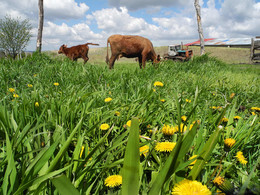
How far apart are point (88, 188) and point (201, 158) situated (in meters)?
0.45

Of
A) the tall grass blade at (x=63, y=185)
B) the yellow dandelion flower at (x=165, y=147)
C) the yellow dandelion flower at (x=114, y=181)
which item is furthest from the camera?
the yellow dandelion flower at (x=165, y=147)

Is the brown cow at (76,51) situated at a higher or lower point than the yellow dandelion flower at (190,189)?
higher

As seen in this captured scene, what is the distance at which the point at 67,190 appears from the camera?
19.3 inches

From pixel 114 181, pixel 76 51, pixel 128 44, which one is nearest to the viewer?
pixel 114 181

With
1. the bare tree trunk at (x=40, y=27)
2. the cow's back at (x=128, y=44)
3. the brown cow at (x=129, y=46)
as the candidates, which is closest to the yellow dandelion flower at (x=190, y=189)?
the brown cow at (x=129, y=46)

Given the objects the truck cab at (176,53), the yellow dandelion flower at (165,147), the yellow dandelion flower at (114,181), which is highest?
the truck cab at (176,53)

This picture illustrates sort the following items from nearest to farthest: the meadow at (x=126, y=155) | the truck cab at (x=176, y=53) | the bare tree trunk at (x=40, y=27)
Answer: the meadow at (x=126, y=155), the bare tree trunk at (x=40, y=27), the truck cab at (x=176, y=53)

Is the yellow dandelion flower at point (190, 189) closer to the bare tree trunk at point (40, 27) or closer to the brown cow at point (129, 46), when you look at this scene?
the brown cow at point (129, 46)

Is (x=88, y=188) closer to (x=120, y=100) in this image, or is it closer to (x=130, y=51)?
(x=120, y=100)

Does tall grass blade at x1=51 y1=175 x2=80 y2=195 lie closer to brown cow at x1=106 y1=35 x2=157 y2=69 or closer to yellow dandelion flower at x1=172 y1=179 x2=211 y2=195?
yellow dandelion flower at x1=172 y1=179 x2=211 y2=195

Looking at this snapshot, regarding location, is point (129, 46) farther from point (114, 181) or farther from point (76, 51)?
point (114, 181)

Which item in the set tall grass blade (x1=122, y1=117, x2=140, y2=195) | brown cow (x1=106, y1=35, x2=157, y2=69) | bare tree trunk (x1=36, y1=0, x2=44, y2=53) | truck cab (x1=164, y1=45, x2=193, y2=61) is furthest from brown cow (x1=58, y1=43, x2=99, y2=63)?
tall grass blade (x1=122, y1=117, x2=140, y2=195)

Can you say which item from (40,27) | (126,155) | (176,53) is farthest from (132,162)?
(176,53)

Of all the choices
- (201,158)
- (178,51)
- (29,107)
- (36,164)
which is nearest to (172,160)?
(201,158)
